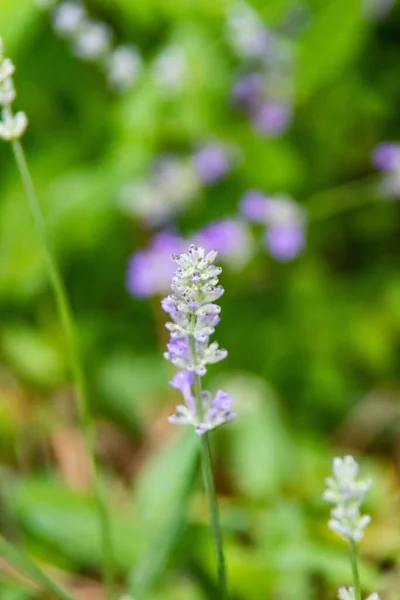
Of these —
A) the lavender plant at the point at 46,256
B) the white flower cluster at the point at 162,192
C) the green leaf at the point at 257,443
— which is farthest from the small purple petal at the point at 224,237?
the lavender plant at the point at 46,256

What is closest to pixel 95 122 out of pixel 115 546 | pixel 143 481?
pixel 143 481

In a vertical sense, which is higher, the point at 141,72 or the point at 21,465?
the point at 141,72

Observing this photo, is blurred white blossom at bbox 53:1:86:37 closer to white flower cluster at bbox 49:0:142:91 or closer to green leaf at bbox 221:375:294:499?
white flower cluster at bbox 49:0:142:91

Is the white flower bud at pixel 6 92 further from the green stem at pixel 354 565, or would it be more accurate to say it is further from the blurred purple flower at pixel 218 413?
the green stem at pixel 354 565

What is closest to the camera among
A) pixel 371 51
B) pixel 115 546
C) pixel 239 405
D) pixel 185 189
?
pixel 115 546

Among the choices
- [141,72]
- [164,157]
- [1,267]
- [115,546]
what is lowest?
[115,546]

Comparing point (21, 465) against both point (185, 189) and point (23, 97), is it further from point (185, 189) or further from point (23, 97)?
point (23, 97)

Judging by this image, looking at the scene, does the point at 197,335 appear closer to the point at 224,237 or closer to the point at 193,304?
the point at 193,304
